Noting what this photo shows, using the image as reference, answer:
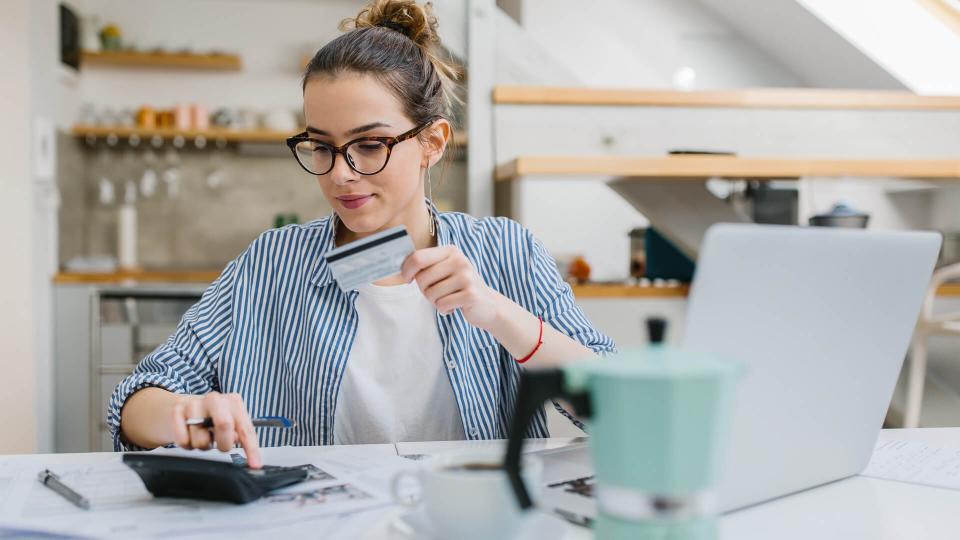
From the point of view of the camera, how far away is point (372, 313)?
52.7 inches

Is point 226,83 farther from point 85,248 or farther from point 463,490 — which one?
point 463,490

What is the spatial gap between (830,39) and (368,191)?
12.1ft

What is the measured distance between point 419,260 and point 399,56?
46cm

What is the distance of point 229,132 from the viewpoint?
13.0ft

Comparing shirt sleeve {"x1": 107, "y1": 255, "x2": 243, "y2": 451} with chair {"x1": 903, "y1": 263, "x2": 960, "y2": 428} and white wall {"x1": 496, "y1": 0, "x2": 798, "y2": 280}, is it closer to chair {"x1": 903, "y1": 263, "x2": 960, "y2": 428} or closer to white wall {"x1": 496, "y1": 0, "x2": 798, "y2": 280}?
white wall {"x1": 496, "y1": 0, "x2": 798, "y2": 280}

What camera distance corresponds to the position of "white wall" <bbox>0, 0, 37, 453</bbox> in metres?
3.18

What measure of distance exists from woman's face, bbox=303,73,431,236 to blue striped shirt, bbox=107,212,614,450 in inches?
5.7

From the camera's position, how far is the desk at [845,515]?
0.77 meters

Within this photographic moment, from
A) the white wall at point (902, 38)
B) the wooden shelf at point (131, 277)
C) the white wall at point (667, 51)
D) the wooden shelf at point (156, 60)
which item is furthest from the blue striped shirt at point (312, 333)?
the white wall at point (667, 51)

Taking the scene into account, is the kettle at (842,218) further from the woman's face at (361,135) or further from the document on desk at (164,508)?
the document on desk at (164,508)

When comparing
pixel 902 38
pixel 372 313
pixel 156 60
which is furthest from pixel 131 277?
pixel 902 38

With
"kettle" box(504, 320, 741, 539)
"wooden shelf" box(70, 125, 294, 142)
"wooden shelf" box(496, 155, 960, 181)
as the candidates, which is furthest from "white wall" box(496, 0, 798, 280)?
"kettle" box(504, 320, 741, 539)

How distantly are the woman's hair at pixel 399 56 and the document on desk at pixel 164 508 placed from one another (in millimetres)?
620

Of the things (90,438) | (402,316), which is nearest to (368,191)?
(402,316)
